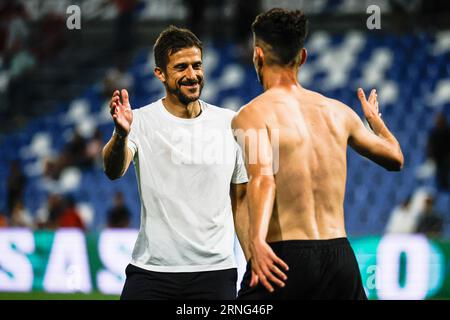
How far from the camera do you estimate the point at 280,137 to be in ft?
13.5

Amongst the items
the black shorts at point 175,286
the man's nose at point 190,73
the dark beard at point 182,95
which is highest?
the man's nose at point 190,73

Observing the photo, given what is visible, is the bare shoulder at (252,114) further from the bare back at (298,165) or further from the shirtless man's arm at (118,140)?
the shirtless man's arm at (118,140)

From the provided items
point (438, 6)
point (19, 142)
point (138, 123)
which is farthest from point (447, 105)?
point (138, 123)

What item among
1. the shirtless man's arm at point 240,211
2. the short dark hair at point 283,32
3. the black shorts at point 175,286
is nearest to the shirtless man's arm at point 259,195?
the short dark hair at point 283,32

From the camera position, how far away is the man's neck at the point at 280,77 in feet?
14.1

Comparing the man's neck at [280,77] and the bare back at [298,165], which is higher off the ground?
the man's neck at [280,77]

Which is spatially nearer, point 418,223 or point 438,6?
point 418,223

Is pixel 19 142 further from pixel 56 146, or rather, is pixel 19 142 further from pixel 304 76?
pixel 304 76

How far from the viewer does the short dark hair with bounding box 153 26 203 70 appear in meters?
5.22

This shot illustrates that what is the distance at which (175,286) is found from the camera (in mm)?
4891

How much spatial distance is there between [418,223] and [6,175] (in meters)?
7.04

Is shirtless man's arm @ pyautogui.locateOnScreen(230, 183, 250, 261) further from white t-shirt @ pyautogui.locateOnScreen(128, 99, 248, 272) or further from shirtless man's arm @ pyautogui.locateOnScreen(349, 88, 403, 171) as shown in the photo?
shirtless man's arm @ pyautogui.locateOnScreen(349, 88, 403, 171)

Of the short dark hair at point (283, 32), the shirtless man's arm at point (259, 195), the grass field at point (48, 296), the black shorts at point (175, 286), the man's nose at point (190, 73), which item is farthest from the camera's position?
the grass field at point (48, 296)

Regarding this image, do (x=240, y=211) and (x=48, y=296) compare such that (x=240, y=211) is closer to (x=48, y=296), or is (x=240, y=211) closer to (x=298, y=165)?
(x=298, y=165)
